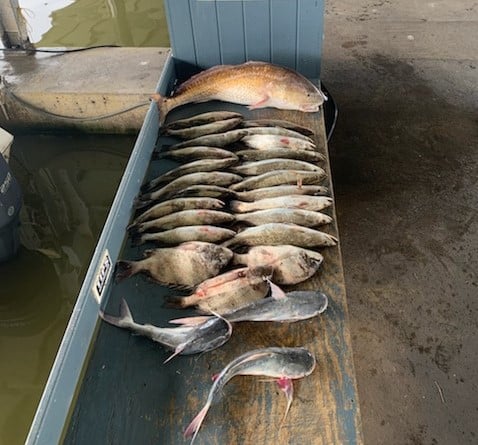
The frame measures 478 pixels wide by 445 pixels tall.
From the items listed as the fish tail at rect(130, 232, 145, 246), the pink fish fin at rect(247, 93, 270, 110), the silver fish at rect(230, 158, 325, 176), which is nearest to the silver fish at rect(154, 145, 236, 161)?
the silver fish at rect(230, 158, 325, 176)

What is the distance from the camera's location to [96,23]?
6.00 metres

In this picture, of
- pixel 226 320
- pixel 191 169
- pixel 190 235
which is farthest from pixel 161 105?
pixel 226 320

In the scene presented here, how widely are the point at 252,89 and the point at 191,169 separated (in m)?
0.69

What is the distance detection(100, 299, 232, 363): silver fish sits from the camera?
5.28 feet

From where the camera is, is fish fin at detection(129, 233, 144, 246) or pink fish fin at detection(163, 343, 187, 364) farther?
fish fin at detection(129, 233, 144, 246)

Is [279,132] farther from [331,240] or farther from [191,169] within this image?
[331,240]

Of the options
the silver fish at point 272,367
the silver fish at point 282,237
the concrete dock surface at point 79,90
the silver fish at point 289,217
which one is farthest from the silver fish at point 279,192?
the concrete dock surface at point 79,90


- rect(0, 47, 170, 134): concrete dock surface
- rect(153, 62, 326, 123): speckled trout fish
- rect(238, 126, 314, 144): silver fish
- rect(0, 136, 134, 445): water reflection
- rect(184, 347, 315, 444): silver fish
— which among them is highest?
rect(153, 62, 326, 123): speckled trout fish

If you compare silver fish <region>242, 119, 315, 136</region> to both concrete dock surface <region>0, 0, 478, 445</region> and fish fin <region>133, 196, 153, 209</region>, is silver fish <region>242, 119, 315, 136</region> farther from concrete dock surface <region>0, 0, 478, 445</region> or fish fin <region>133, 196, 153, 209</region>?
concrete dock surface <region>0, 0, 478, 445</region>

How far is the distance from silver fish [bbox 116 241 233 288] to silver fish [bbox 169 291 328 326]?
0.67 ft

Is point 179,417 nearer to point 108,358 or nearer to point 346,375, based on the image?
point 108,358

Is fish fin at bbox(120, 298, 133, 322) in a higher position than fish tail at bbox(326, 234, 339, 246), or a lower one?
lower

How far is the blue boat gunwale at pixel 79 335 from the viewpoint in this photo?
1336 millimetres

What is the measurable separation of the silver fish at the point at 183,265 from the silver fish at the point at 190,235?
0.07 metres
